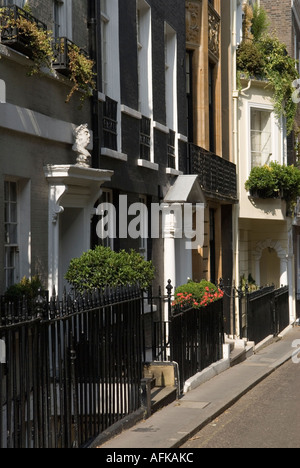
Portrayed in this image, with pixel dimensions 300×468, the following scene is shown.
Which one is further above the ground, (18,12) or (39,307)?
(18,12)

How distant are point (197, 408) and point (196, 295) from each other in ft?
11.5

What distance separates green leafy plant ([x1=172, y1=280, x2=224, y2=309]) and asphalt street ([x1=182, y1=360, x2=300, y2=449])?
67.2 inches

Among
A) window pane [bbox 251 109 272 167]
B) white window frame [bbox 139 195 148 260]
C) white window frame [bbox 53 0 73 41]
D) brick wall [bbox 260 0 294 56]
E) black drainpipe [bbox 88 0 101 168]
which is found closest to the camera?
white window frame [bbox 53 0 73 41]

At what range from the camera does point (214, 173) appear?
22.5m

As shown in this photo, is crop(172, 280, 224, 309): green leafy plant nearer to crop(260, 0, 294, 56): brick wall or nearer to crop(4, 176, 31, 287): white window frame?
crop(4, 176, 31, 287): white window frame

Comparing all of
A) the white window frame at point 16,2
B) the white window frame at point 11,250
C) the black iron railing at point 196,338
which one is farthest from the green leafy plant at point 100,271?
the white window frame at point 16,2

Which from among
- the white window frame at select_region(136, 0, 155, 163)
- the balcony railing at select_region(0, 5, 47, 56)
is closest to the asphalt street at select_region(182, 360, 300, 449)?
the balcony railing at select_region(0, 5, 47, 56)

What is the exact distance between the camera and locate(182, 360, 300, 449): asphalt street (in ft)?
32.0

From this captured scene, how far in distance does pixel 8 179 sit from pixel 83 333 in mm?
3136

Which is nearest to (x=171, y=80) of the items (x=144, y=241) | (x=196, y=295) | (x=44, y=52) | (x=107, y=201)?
(x=144, y=241)

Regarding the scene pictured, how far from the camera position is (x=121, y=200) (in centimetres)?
1570

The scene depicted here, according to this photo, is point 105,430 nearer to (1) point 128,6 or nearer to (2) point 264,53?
(1) point 128,6

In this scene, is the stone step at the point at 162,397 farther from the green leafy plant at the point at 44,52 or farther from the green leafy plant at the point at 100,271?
the green leafy plant at the point at 44,52
